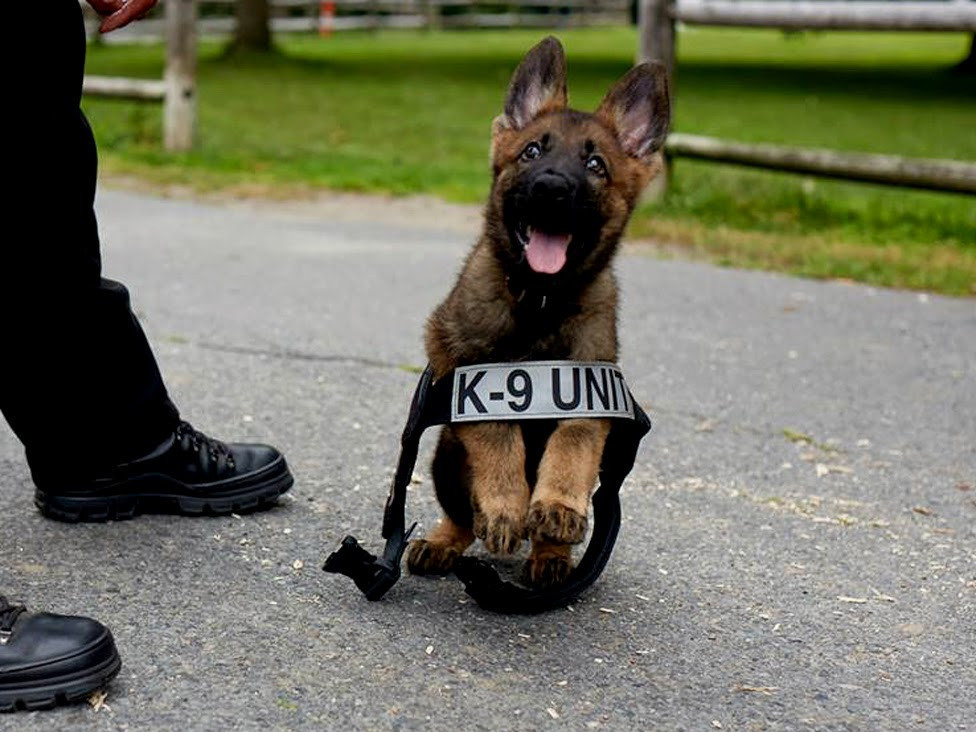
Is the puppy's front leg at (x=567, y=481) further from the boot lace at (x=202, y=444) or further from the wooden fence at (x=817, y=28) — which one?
the wooden fence at (x=817, y=28)

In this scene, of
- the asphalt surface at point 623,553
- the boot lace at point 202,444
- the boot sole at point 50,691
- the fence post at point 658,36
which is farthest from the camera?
the fence post at point 658,36

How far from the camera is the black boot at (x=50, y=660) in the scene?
3045 millimetres

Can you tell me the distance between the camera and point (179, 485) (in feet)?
14.0

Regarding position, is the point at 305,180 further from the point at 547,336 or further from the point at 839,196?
the point at 547,336

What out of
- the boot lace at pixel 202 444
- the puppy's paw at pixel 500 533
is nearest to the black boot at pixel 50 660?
the puppy's paw at pixel 500 533

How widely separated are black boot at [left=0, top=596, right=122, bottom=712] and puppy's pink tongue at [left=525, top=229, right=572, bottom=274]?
51.2 inches

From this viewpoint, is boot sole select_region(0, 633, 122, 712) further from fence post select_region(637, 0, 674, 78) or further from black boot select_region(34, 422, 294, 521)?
fence post select_region(637, 0, 674, 78)

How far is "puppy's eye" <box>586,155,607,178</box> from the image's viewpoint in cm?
380

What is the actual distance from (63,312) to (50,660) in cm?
106

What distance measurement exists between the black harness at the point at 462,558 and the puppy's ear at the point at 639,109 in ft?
2.51

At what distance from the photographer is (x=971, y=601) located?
406 centimetres

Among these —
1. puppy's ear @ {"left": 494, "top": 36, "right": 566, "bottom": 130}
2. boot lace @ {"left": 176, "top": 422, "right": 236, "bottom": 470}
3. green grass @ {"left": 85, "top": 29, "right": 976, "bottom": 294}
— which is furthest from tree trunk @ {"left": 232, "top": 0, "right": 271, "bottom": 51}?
puppy's ear @ {"left": 494, "top": 36, "right": 566, "bottom": 130}

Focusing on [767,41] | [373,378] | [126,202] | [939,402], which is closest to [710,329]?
[939,402]

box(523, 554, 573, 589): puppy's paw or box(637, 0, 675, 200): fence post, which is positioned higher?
box(637, 0, 675, 200): fence post
